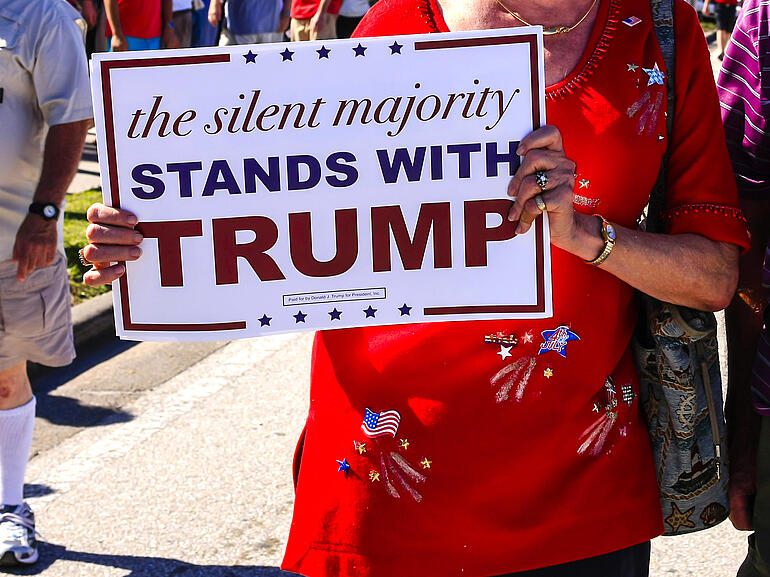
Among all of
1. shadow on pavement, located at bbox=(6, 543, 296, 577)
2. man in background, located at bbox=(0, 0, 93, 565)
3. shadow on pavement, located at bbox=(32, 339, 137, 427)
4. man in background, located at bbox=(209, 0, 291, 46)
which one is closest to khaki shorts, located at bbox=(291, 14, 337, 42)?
man in background, located at bbox=(209, 0, 291, 46)

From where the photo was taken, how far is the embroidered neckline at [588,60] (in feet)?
6.11

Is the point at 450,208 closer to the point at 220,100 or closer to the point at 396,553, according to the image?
the point at 220,100

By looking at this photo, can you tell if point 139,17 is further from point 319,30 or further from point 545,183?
point 545,183

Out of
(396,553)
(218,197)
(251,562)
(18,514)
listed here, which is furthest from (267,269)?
(18,514)

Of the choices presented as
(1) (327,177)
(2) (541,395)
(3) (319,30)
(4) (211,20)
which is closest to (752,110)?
(2) (541,395)

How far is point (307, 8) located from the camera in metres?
9.48

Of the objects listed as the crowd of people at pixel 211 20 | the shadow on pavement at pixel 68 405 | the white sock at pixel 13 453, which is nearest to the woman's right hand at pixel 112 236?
the white sock at pixel 13 453

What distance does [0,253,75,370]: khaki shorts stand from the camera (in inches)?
145

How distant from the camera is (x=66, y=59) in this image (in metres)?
3.62

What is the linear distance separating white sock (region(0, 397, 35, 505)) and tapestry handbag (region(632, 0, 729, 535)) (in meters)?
2.44

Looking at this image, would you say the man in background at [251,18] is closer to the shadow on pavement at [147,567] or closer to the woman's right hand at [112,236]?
the shadow on pavement at [147,567]

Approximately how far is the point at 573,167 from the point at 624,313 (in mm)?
386

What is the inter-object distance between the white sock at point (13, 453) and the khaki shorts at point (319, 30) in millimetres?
5971

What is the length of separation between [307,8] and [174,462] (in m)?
6.03
